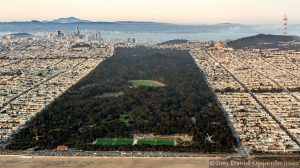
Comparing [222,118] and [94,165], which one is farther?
[222,118]

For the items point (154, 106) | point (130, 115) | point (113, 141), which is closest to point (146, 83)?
point (154, 106)

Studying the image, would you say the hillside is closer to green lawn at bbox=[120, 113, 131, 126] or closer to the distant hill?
green lawn at bbox=[120, 113, 131, 126]

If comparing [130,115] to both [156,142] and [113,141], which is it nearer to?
[113,141]

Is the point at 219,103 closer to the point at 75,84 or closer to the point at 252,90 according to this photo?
the point at 252,90

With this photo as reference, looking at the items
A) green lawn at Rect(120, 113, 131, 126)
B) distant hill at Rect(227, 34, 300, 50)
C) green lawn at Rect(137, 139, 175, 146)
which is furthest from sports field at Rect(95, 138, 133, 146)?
distant hill at Rect(227, 34, 300, 50)

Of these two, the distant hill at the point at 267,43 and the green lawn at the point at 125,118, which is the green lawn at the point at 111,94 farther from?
the distant hill at the point at 267,43

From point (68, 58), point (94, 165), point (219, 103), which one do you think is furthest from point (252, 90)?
point (68, 58)

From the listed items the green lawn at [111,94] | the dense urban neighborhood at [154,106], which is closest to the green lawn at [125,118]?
the dense urban neighborhood at [154,106]
